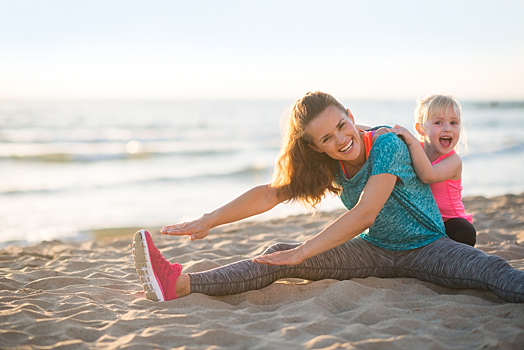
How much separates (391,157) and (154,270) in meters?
1.75

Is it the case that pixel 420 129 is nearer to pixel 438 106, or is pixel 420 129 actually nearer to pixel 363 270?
pixel 438 106

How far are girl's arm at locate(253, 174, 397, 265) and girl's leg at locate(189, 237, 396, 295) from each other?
0.95 feet

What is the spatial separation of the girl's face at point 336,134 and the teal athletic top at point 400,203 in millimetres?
143

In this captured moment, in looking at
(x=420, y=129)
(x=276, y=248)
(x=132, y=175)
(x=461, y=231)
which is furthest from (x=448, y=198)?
(x=132, y=175)

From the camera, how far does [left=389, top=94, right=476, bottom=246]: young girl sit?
299cm

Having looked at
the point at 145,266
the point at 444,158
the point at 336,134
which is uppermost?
the point at 336,134

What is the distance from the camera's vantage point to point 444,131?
11.6ft

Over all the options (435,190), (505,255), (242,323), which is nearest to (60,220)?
(242,323)

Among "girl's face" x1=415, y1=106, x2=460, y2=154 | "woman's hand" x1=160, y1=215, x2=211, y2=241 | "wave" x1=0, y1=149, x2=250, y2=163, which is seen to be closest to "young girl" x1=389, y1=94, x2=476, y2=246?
"girl's face" x1=415, y1=106, x2=460, y2=154

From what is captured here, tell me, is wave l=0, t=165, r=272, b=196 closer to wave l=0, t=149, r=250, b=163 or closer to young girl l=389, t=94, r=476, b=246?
wave l=0, t=149, r=250, b=163

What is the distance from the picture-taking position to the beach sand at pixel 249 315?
214cm

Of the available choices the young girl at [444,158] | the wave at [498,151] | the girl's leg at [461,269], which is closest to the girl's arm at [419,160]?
the young girl at [444,158]

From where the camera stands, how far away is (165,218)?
6547mm

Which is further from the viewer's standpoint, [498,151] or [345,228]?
[498,151]
